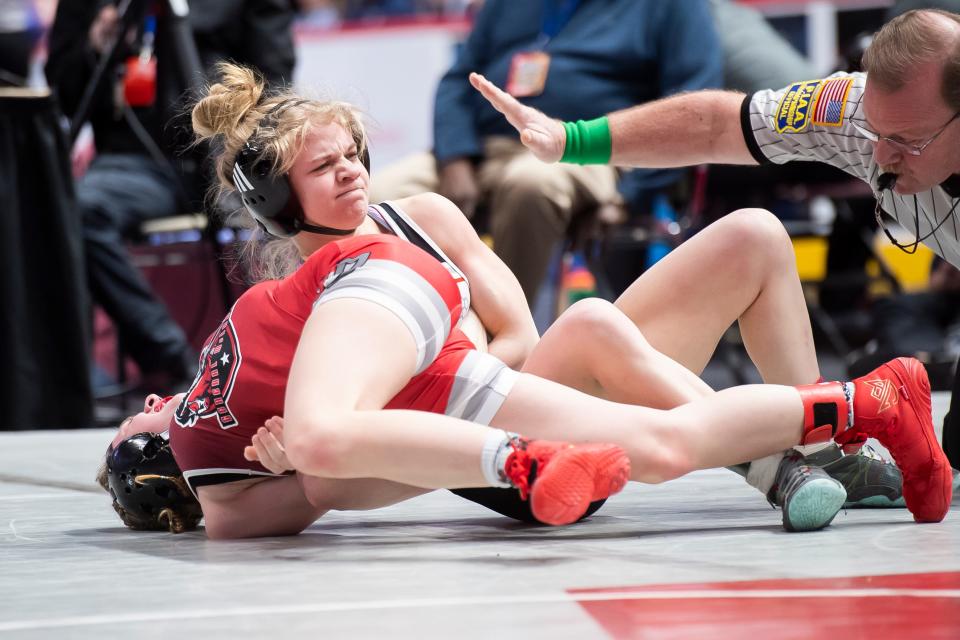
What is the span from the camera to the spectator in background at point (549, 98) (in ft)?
15.2

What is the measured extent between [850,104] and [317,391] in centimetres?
124

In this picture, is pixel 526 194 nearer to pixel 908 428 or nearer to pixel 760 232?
pixel 760 232

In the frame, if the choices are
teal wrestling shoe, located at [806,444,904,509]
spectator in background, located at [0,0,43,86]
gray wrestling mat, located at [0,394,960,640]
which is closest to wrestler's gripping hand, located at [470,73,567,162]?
gray wrestling mat, located at [0,394,960,640]

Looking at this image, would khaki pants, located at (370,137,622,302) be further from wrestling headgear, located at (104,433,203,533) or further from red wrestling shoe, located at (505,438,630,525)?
red wrestling shoe, located at (505,438,630,525)

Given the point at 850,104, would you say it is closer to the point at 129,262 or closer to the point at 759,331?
the point at 759,331

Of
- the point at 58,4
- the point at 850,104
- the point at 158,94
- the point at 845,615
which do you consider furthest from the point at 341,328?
the point at 58,4

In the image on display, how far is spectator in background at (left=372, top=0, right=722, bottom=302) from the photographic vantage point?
462 cm

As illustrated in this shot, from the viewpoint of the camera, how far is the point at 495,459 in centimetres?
174

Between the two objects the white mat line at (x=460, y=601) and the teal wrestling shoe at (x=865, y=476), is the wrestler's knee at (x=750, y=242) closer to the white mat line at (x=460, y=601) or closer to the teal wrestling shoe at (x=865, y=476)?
the teal wrestling shoe at (x=865, y=476)

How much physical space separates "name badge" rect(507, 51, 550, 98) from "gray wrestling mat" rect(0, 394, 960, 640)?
2553mm

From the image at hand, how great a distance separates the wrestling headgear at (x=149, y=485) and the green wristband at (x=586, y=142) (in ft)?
3.34

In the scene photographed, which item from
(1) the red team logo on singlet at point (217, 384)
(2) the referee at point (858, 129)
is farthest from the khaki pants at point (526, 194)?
(1) the red team logo on singlet at point (217, 384)

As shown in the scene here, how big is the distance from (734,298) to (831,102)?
0.47 meters

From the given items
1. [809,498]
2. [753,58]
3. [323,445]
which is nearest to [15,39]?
[753,58]
